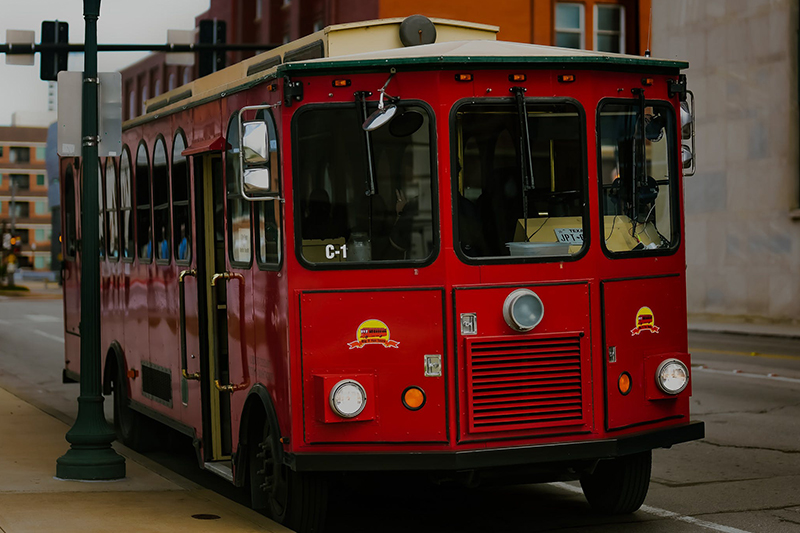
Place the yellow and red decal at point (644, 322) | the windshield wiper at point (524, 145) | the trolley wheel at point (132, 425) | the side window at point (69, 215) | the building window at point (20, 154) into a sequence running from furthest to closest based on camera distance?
the building window at point (20, 154)
the side window at point (69, 215)
the trolley wheel at point (132, 425)
the yellow and red decal at point (644, 322)
the windshield wiper at point (524, 145)

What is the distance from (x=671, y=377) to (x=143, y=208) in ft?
17.8

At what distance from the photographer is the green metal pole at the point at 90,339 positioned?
9555 millimetres

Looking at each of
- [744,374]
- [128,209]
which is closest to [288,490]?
[128,209]

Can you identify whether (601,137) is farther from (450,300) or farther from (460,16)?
(460,16)

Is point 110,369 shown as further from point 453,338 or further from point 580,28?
point 580,28

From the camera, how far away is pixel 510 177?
738 cm

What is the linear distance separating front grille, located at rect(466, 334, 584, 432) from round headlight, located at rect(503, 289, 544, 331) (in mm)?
101

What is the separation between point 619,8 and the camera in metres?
39.2

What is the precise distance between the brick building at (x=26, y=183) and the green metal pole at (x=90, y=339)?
114641 mm

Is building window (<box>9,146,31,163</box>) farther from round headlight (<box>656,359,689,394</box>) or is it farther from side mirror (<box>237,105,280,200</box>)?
round headlight (<box>656,359,689,394</box>)

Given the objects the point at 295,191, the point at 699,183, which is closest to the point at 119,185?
the point at 295,191

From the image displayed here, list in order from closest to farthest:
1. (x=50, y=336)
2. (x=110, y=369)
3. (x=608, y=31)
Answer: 1. (x=110, y=369)
2. (x=50, y=336)
3. (x=608, y=31)

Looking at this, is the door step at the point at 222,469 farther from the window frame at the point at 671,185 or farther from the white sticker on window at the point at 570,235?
the window frame at the point at 671,185

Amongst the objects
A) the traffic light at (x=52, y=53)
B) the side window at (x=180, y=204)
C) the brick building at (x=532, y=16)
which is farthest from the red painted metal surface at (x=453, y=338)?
the brick building at (x=532, y=16)
